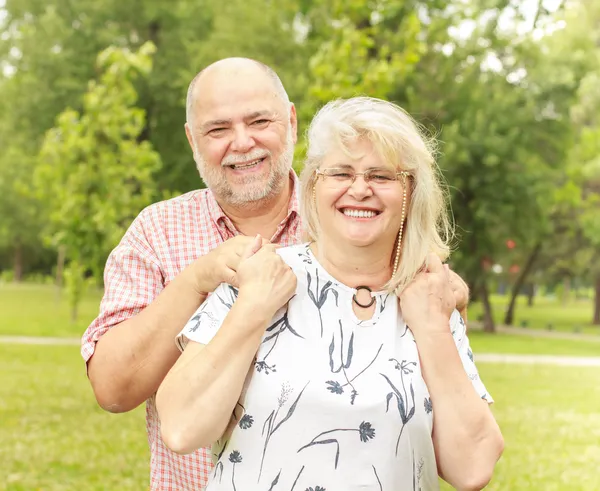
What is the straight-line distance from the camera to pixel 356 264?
7.89 ft

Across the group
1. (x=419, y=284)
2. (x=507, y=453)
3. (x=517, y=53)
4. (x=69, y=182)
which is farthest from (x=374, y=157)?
(x=517, y=53)

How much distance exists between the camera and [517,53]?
25.6 meters

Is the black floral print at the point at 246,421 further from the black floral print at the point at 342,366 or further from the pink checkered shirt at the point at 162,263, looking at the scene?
the pink checkered shirt at the point at 162,263

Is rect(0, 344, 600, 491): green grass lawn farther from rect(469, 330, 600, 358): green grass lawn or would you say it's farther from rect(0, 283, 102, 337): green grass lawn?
rect(0, 283, 102, 337): green grass lawn

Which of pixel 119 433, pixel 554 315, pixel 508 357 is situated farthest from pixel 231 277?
pixel 554 315

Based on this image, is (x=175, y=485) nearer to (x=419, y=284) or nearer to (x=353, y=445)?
(x=353, y=445)

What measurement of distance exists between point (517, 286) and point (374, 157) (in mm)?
30668

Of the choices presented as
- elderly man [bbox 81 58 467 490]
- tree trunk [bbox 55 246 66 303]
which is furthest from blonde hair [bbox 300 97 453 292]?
tree trunk [bbox 55 246 66 303]

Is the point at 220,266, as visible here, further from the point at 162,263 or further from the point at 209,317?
the point at 162,263

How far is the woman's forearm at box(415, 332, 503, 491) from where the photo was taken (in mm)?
2219

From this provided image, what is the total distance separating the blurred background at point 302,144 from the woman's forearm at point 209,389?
5629 millimetres

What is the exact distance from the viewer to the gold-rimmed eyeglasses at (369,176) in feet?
7.63

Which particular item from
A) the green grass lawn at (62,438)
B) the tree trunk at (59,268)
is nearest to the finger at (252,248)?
the green grass lawn at (62,438)

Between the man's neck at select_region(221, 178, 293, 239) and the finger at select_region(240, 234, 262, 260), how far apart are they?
1.95ft
